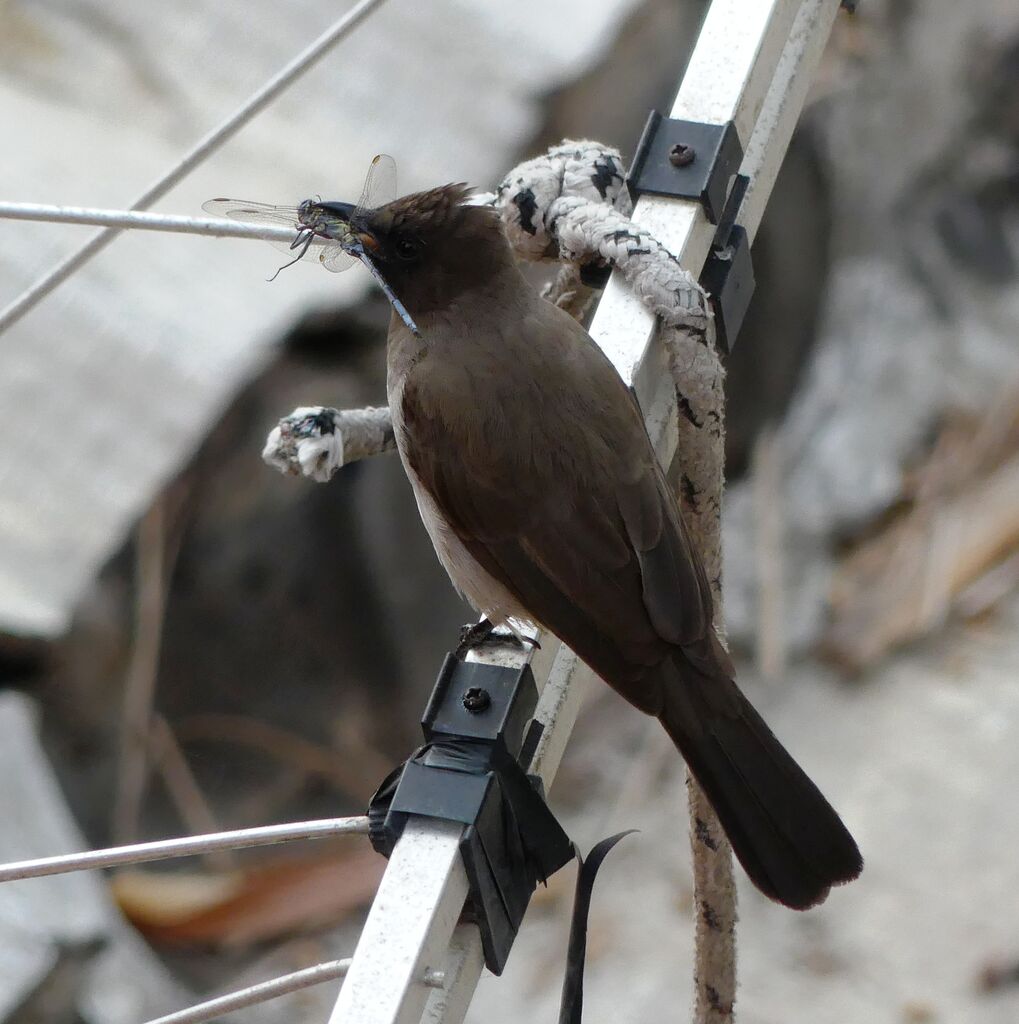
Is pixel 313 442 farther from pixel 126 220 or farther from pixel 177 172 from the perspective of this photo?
pixel 177 172

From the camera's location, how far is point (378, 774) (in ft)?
13.3

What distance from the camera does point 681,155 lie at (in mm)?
1815

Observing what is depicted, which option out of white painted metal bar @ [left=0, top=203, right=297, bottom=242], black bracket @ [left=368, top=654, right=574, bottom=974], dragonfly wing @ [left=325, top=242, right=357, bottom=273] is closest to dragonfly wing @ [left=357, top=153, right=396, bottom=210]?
dragonfly wing @ [left=325, top=242, right=357, bottom=273]

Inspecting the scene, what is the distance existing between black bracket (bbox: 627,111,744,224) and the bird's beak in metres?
0.50

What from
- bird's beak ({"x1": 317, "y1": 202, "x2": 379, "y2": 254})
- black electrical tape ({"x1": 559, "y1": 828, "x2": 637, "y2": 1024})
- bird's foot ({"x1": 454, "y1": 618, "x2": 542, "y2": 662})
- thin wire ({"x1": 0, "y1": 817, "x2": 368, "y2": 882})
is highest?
bird's beak ({"x1": 317, "y1": 202, "x2": 379, "y2": 254})

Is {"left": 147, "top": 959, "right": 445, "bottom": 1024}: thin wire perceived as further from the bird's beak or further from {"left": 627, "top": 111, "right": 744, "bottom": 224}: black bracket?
the bird's beak

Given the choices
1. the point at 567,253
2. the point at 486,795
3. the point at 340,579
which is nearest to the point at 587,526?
the point at 567,253

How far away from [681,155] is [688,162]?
1 cm

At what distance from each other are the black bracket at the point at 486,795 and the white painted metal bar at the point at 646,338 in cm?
2

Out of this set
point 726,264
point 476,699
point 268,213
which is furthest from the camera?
point 268,213

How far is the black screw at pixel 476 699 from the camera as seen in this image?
152 centimetres

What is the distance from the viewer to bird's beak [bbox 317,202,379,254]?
2.20 m

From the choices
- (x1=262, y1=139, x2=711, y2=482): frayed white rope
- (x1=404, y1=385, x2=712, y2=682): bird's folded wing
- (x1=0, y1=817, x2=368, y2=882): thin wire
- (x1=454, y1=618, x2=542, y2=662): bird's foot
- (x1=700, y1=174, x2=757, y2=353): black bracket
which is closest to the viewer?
(x1=0, y1=817, x2=368, y2=882): thin wire

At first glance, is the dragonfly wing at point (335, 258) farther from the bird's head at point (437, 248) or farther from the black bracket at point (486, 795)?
the black bracket at point (486, 795)
